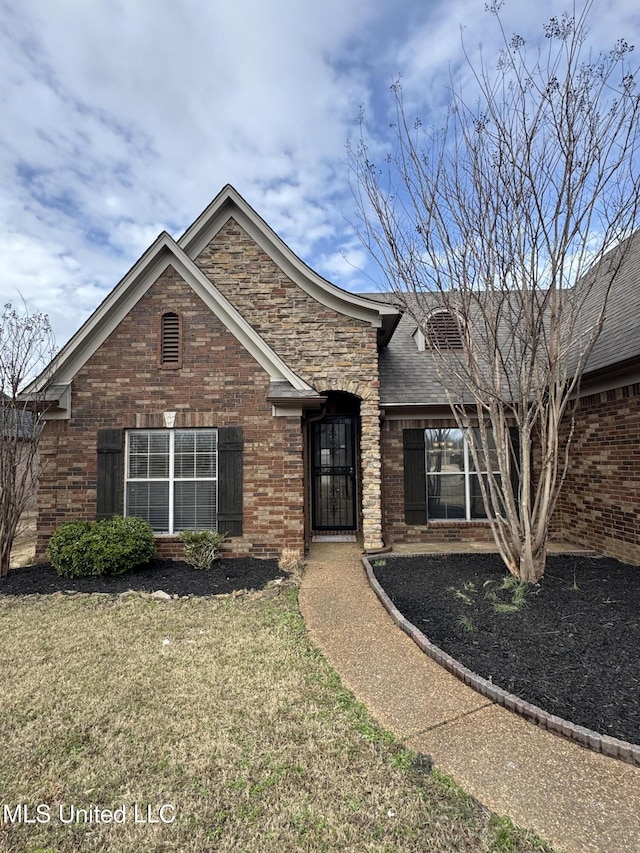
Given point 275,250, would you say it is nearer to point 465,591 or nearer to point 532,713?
point 465,591

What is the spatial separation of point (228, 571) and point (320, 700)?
375 cm

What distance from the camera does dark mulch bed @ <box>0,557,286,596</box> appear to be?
6.12 metres

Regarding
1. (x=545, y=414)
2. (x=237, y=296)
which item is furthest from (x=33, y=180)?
(x=545, y=414)

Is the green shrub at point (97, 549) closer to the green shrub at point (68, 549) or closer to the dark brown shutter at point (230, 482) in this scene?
the green shrub at point (68, 549)

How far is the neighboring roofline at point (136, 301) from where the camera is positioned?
289 inches

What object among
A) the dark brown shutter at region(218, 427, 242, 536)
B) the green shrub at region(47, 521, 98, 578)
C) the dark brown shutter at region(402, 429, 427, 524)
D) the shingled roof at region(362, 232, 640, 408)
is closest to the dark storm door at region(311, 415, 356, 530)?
the dark brown shutter at region(402, 429, 427, 524)

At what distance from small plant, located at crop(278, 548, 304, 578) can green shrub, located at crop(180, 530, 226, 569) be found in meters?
1.07

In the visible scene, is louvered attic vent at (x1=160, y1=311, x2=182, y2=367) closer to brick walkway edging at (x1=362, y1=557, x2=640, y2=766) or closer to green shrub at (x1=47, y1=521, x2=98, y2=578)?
green shrub at (x1=47, y1=521, x2=98, y2=578)

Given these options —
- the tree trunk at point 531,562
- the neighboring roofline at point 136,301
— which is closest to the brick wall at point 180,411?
the neighboring roofline at point 136,301

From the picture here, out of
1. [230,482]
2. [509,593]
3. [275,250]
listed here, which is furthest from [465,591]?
[275,250]

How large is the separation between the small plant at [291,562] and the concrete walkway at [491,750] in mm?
2301

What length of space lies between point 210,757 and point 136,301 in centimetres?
691

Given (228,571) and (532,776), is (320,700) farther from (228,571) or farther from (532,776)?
(228,571)

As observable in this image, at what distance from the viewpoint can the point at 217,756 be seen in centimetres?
267
